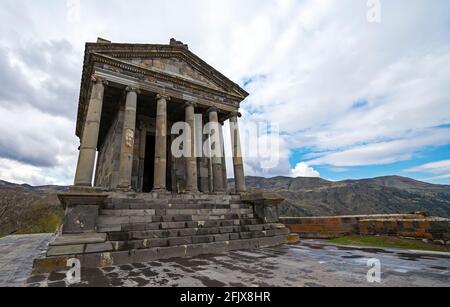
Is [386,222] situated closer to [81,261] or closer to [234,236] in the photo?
[234,236]

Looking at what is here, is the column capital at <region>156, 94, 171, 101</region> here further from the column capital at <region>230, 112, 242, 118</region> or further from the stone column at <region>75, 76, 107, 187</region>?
the column capital at <region>230, 112, 242, 118</region>

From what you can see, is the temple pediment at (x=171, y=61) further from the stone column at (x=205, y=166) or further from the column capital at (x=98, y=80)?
the stone column at (x=205, y=166)

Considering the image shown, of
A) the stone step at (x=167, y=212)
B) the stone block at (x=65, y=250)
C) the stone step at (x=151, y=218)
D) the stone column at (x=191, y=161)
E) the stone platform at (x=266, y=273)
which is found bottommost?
the stone platform at (x=266, y=273)

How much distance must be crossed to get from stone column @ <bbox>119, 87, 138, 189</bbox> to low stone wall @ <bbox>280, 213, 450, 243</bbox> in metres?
7.92

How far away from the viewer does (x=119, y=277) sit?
3.95 meters

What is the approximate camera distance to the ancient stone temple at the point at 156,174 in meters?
5.65

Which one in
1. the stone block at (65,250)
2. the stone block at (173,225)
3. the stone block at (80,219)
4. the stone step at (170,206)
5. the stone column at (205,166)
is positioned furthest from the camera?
the stone column at (205,166)

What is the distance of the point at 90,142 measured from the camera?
27.6 feet

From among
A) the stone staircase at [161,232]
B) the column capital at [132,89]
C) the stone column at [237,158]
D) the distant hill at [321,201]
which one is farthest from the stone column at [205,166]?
the distant hill at [321,201]

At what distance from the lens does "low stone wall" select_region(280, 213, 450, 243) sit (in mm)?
6863

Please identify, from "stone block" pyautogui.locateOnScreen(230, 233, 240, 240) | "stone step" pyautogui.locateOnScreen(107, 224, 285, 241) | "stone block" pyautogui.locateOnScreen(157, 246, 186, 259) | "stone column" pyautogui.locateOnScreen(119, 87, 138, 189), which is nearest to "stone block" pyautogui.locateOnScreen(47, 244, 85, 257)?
"stone step" pyautogui.locateOnScreen(107, 224, 285, 241)

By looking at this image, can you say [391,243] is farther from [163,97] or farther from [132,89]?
[132,89]

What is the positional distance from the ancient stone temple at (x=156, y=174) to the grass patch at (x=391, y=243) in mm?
2586
